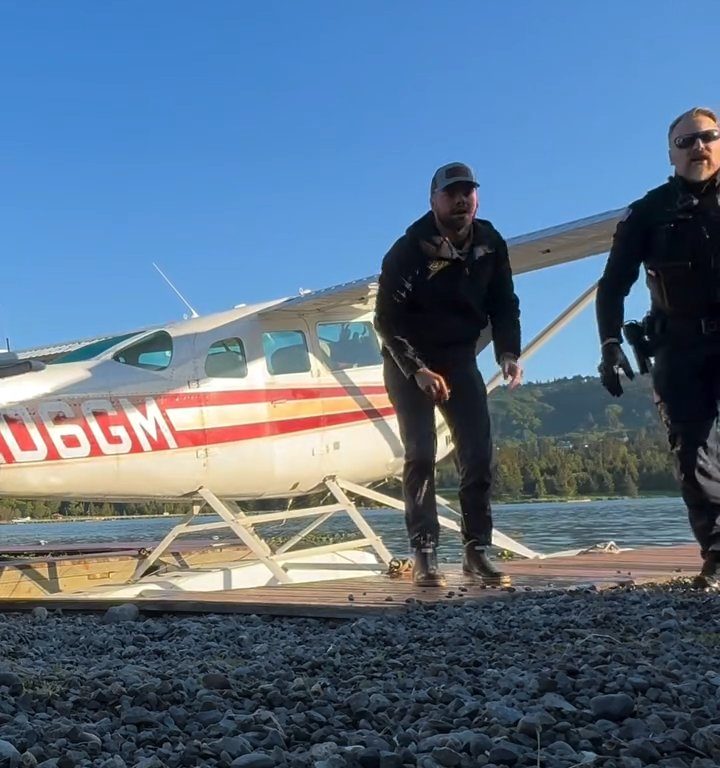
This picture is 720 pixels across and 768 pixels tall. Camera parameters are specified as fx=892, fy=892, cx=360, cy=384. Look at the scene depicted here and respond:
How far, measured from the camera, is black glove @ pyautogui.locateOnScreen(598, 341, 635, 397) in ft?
13.2

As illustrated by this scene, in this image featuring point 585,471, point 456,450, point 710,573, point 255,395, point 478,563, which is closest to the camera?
point 710,573

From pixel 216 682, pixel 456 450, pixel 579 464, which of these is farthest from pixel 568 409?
pixel 216 682

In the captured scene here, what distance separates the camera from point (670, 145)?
4121 mm

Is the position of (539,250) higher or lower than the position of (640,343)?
higher

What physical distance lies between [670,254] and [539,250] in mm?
3909

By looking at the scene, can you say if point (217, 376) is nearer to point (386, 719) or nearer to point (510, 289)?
point (510, 289)

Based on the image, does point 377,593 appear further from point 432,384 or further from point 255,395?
point 255,395

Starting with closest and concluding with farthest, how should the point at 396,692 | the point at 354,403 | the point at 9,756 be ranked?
1. the point at 9,756
2. the point at 396,692
3. the point at 354,403

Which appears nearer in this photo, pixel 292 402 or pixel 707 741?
pixel 707 741

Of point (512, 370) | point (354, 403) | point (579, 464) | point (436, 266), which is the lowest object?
point (579, 464)

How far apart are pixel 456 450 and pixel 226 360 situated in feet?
10.2

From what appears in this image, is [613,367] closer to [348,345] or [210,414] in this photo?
[210,414]

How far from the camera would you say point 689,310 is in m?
4.07

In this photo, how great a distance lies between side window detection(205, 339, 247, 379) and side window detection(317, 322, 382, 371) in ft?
2.83
